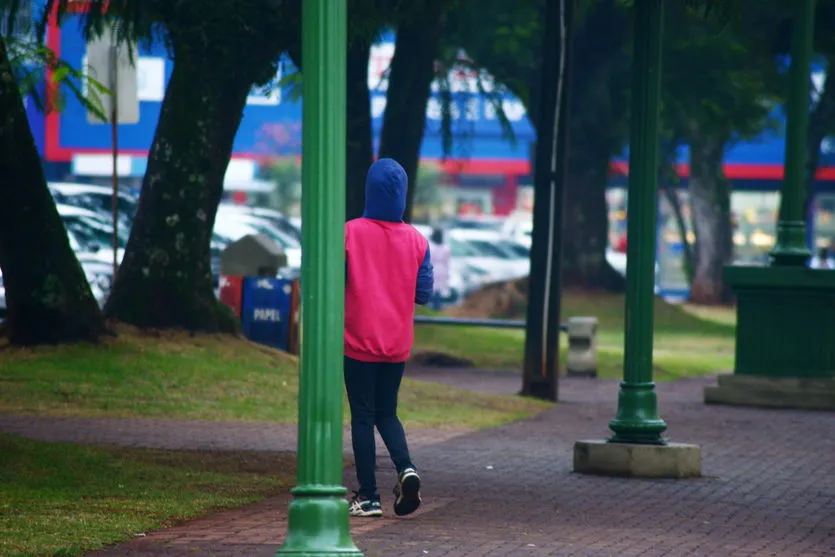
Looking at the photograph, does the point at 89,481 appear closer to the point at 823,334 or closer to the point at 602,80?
the point at 823,334

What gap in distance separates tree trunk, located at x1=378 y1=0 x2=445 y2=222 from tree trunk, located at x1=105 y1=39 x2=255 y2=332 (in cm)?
488

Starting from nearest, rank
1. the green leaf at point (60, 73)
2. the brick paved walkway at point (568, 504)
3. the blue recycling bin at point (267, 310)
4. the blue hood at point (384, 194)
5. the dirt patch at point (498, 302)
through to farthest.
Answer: the brick paved walkway at point (568, 504), the blue hood at point (384, 194), the green leaf at point (60, 73), the blue recycling bin at point (267, 310), the dirt patch at point (498, 302)

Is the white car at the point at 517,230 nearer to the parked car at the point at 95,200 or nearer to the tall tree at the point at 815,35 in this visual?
the tall tree at the point at 815,35

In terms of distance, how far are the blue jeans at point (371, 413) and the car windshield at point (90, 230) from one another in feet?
51.0

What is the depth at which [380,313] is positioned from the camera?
8758 millimetres

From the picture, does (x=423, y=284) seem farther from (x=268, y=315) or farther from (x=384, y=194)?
(x=268, y=315)

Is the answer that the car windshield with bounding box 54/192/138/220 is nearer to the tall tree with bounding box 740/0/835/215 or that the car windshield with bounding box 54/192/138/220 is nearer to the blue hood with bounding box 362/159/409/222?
the tall tree with bounding box 740/0/835/215

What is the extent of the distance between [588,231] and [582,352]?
1223 centimetres

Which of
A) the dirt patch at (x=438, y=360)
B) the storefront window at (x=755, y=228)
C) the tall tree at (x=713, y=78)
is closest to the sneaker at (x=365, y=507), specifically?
the dirt patch at (x=438, y=360)

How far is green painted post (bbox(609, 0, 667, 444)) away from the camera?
1154 centimetres

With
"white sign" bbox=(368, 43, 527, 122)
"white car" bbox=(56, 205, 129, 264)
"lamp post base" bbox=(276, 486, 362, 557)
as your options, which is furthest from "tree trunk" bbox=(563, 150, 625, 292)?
"lamp post base" bbox=(276, 486, 362, 557)

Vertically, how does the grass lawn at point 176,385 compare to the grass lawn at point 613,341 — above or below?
above

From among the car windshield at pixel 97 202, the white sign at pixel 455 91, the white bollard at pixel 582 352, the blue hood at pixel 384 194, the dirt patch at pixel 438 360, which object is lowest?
the dirt patch at pixel 438 360

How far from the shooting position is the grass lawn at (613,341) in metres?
23.6
